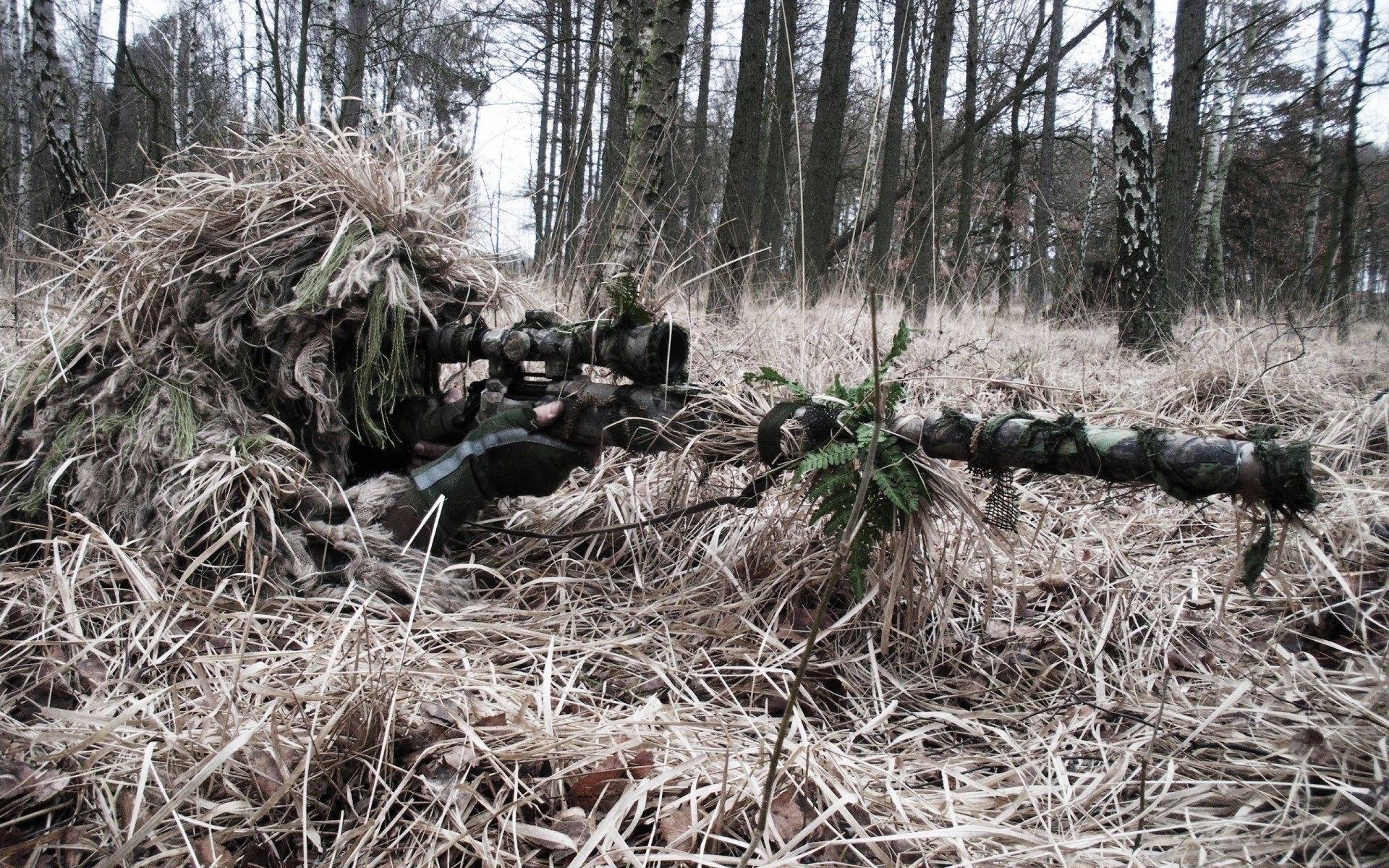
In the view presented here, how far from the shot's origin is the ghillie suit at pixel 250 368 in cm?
195

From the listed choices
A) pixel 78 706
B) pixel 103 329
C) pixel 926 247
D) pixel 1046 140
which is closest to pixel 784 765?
pixel 78 706

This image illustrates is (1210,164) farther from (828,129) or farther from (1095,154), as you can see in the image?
(828,129)

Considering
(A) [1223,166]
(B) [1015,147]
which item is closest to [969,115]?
(B) [1015,147]

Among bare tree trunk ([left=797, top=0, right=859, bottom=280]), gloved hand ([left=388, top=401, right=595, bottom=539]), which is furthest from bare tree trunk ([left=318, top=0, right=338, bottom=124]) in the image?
gloved hand ([left=388, top=401, right=595, bottom=539])

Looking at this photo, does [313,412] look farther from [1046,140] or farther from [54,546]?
[1046,140]

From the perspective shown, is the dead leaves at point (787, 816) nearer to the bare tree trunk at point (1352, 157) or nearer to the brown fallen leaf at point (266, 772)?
the brown fallen leaf at point (266, 772)

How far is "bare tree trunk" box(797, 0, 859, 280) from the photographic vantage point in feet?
28.4

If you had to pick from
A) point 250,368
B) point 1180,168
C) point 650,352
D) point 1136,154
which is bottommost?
point 250,368

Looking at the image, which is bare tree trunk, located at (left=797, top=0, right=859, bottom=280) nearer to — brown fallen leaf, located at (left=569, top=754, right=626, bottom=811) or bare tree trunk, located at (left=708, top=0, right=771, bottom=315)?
bare tree trunk, located at (left=708, top=0, right=771, bottom=315)

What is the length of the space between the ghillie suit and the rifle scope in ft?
0.36

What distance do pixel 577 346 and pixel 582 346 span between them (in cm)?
2

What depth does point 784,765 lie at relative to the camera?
1.29 m

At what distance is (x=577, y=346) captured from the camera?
204 cm

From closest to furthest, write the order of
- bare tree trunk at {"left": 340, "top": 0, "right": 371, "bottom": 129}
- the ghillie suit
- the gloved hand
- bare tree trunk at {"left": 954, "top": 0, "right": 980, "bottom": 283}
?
1. the ghillie suit
2. the gloved hand
3. bare tree trunk at {"left": 340, "top": 0, "right": 371, "bottom": 129}
4. bare tree trunk at {"left": 954, "top": 0, "right": 980, "bottom": 283}
